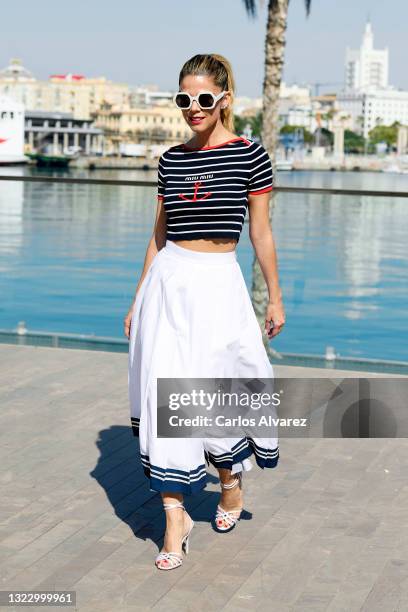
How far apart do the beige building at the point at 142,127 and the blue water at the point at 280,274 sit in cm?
11128

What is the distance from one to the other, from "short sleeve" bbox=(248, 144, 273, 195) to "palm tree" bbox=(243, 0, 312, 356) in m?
4.94

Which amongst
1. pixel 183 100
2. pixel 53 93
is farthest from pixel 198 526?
pixel 53 93

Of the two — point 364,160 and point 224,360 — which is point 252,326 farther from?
point 364,160

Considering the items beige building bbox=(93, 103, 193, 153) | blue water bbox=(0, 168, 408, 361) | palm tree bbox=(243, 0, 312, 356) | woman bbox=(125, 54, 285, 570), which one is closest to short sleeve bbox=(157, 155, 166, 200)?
woman bbox=(125, 54, 285, 570)

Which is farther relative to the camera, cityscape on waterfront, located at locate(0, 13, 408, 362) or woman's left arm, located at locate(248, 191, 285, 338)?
cityscape on waterfront, located at locate(0, 13, 408, 362)

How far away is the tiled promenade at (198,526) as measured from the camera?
307 cm

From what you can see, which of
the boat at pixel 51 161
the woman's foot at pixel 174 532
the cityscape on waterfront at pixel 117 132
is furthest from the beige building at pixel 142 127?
the woman's foot at pixel 174 532

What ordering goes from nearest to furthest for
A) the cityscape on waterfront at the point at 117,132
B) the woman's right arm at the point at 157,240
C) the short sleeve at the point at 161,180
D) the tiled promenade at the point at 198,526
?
the tiled promenade at the point at 198,526 → the short sleeve at the point at 161,180 → the woman's right arm at the point at 157,240 → the cityscape on waterfront at the point at 117,132

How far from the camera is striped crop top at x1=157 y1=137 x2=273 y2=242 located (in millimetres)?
3262

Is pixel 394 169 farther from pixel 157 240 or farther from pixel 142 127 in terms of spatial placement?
pixel 157 240

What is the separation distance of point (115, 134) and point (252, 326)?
14778 centimetres

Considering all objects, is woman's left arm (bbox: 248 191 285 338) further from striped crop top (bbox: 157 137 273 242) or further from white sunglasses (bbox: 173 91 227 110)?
white sunglasses (bbox: 173 91 227 110)

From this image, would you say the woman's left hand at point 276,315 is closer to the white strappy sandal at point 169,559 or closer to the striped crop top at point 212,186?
the striped crop top at point 212,186

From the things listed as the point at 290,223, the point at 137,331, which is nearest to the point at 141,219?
the point at 290,223
